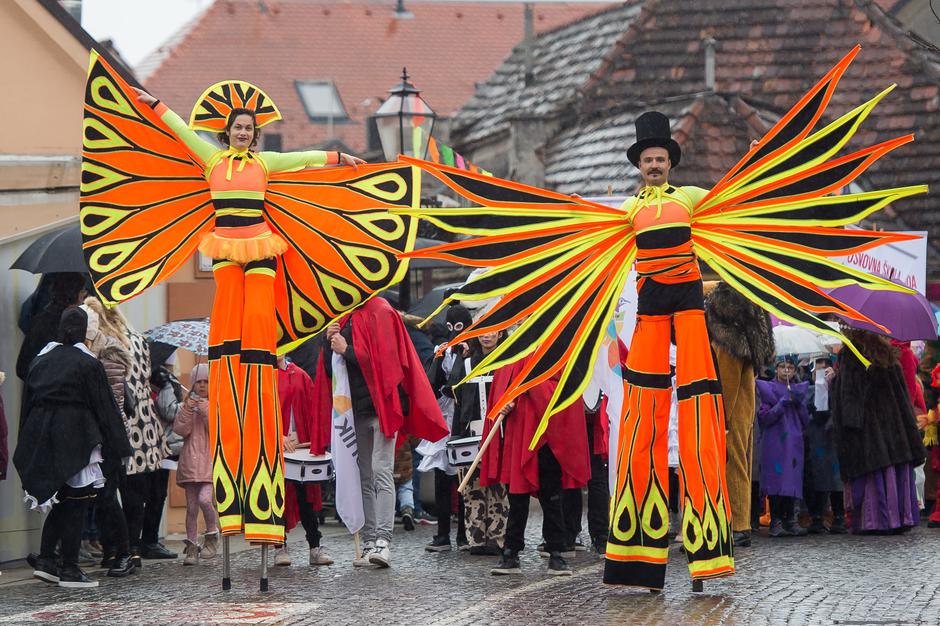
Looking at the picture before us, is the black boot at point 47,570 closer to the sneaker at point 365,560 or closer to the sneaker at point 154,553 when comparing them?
the sneaker at point 154,553

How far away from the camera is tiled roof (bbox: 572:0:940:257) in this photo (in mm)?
24609

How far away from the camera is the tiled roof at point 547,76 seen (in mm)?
26922

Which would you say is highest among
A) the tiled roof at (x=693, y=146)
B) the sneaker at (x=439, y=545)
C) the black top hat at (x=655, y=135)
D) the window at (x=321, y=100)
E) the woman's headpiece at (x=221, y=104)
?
the window at (x=321, y=100)

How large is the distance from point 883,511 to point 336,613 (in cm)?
626

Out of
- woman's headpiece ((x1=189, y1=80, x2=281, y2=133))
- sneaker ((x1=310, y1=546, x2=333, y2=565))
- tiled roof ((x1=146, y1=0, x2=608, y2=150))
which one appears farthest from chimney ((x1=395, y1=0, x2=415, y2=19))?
woman's headpiece ((x1=189, y1=80, x2=281, y2=133))

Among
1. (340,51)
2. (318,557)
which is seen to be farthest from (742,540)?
(340,51)

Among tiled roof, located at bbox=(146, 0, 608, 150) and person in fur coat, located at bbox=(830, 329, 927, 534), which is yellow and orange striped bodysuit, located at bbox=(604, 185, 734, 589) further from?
tiled roof, located at bbox=(146, 0, 608, 150)

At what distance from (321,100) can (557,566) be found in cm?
3744

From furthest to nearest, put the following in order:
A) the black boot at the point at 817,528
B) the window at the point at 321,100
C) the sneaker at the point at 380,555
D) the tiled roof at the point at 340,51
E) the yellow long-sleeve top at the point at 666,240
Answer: the tiled roof at the point at 340,51
the window at the point at 321,100
the black boot at the point at 817,528
the sneaker at the point at 380,555
the yellow long-sleeve top at the point at 666,240

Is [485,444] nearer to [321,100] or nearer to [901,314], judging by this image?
[901,314]

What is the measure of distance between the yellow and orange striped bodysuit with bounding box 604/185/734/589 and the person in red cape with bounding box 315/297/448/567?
2.25 meters

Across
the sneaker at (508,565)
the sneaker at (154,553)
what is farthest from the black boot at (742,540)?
the sneaker at (154,553)

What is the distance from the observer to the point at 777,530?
A: 13586 mm

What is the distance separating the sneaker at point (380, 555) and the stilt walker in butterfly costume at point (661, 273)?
6.35ft
